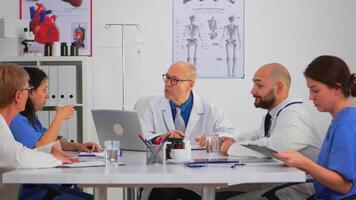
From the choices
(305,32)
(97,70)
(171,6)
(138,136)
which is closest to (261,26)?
(305,32)

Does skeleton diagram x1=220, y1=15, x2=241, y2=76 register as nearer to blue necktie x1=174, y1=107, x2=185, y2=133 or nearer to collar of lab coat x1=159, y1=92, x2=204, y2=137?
collar of lab coat x1=159, y1=92, x2=204, y2=137

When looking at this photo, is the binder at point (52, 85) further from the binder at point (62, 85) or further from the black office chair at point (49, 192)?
the black office chair at point (49, 192)

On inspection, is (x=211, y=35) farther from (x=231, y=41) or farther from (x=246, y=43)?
(x=246, y=43)

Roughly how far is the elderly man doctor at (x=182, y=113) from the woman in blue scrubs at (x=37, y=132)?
2.34 feet

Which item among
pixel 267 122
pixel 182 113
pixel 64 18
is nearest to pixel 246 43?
pixel 182 113

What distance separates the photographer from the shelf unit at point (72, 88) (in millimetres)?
4691

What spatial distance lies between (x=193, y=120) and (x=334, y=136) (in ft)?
5.40

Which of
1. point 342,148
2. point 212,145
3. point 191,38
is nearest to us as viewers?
point 342,148

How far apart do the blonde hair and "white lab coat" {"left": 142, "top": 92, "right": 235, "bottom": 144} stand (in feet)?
4.46

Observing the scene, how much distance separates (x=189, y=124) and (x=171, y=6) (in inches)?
62.9

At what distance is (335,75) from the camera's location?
7.57 ft

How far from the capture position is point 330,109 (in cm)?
237

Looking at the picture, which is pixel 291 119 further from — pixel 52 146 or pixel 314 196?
pixel 52 146

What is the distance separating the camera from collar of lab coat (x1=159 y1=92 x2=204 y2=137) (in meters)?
3.77
